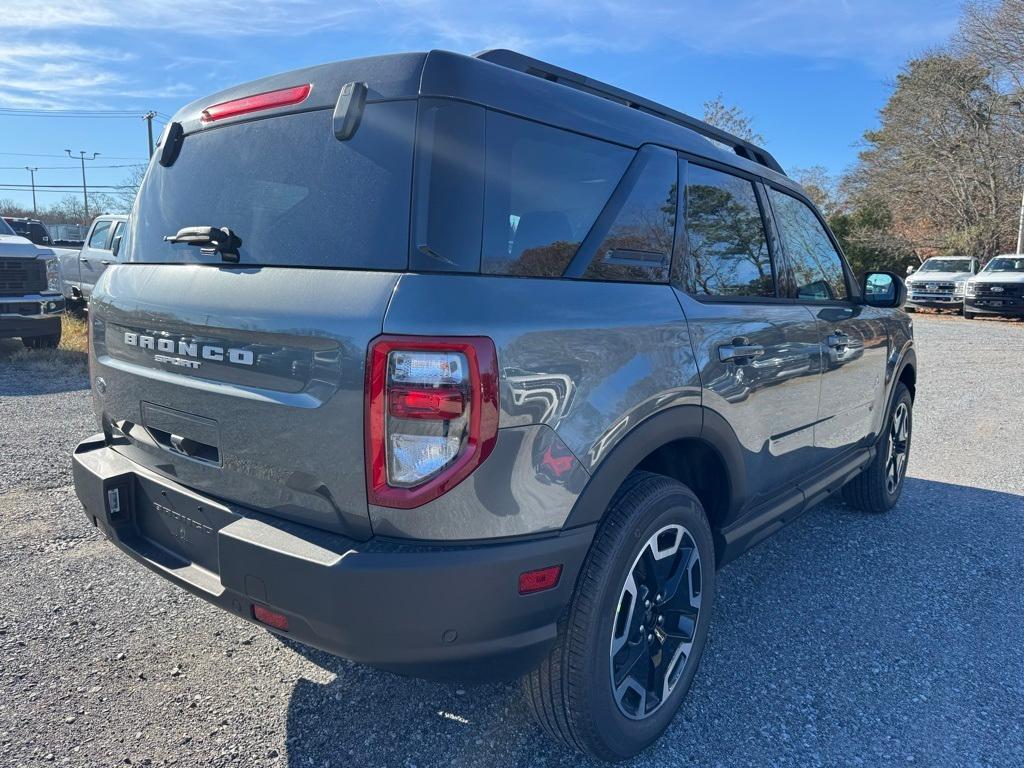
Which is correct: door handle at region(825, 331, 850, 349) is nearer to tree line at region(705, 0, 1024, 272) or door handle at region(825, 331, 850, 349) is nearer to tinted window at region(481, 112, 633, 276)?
tinted window at region(481, 112, 633, 276)

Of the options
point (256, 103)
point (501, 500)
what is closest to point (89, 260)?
point (256, 103)

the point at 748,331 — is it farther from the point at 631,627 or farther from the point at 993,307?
the point at 993,307

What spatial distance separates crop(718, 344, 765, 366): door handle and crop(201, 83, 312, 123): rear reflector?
5.16ft

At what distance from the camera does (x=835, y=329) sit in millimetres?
3439

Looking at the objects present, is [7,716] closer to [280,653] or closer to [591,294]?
[280,653]

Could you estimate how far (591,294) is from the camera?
2.08 meters

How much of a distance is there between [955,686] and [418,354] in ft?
8.12

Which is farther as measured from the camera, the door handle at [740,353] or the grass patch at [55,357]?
the grass patch at [55,357]

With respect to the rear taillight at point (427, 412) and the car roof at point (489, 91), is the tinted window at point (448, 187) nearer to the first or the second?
the car roof at point (489, 91)

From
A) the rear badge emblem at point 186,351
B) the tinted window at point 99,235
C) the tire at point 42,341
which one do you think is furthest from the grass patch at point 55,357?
the rear badge emblem at point 186,351

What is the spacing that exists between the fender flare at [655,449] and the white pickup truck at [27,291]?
9.60 m

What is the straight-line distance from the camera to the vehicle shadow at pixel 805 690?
2.34 m

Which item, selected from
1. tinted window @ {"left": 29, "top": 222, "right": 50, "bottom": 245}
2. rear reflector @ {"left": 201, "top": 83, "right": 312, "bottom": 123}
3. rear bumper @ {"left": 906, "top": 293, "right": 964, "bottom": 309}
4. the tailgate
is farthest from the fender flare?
rear bumper @ {"left": 906, "top": 293, "right": 964, "bottom": 309}

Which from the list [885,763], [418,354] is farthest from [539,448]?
[885,763]
